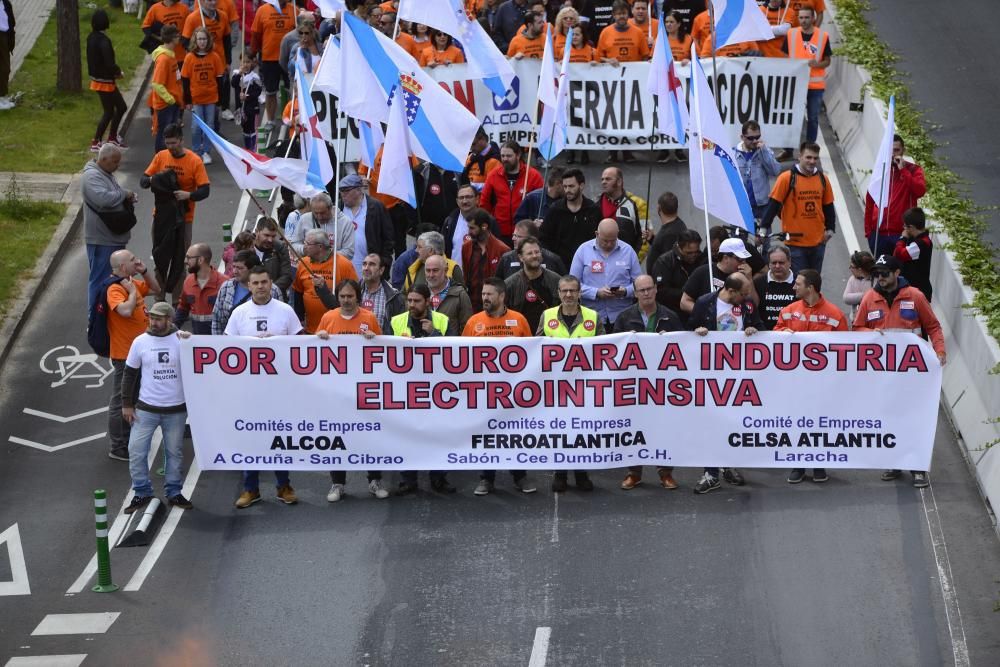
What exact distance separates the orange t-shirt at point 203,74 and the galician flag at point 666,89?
772cm

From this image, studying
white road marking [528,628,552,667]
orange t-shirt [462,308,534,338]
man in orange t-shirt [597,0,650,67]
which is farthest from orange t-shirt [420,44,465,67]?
white road marking [528,628,552,667]

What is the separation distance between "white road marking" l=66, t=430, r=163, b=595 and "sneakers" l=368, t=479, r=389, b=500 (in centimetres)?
199

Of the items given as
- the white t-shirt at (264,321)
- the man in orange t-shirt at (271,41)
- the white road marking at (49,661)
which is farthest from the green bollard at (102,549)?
the man in orange t-shirt at (271,41)

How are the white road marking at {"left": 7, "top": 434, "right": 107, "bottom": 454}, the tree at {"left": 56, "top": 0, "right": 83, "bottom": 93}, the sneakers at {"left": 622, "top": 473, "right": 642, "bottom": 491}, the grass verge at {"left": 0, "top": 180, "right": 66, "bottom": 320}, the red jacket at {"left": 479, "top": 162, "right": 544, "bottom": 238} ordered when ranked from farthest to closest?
1. the tree at {"left": 56, "top": 0, "right": 83, "bottom": 93}
2. the grass verge at {"left": 0, "top": 180, "right": 66, "bottom": 320}
3. the red jacket at {"left": 479, "top": 162, "right": 544, "bottom": 238}
4. the white road marking at {"left": 7, "top": 434, "right": 107, "bottom": 454}
5. the sneakers at {"left": 622, "top": 473, "right": 642, "bottom": 491}

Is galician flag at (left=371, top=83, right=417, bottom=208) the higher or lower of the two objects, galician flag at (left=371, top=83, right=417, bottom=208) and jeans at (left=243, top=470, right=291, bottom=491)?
the higher

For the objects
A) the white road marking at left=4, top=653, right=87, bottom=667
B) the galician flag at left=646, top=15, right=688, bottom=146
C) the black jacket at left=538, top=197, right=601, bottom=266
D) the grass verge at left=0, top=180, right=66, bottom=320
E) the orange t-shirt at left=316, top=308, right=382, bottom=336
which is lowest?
the grass verge at left=0, top=180, right=66, bottom=320

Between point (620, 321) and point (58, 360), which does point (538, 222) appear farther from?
point (58, 360)

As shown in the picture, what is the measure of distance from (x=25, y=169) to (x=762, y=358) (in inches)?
502

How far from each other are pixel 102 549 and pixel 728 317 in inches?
216

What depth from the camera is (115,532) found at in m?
13.9

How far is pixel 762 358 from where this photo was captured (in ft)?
44.9

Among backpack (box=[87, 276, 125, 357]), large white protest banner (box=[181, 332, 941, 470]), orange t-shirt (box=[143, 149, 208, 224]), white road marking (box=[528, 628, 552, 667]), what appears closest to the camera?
white road marking (box=[528, 628, 552, 667])

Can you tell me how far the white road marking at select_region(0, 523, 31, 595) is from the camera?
13.0 metres

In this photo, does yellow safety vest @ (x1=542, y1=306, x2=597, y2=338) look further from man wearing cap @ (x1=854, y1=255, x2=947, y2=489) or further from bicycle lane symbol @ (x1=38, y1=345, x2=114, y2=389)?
bicycle lane symbol @ (x1=38, y1=345, x2=114, y2=389)
